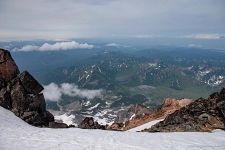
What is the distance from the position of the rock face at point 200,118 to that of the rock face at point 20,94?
28.9 m

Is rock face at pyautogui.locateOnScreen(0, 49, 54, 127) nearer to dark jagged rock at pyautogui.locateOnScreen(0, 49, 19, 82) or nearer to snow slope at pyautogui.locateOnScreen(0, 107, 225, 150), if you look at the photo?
dark jagged rock at pyautogui.locateOnScreen(0, 49, 19, 82)

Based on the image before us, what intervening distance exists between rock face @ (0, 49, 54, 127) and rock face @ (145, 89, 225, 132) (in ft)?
94.7

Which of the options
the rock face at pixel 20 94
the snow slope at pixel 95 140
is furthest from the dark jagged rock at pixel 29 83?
the snow slope at pixel 95 140

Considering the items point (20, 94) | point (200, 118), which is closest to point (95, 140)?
point (200, 118)

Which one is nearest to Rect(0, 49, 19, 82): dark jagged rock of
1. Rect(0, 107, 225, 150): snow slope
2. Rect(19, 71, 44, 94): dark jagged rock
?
Rect(19, 71, 44, 94): dark jagged rock

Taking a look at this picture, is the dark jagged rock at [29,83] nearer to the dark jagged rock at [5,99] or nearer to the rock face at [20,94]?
the rock face at [20,94]

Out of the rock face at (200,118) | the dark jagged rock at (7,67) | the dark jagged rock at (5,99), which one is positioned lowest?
the dark jagged rock at (5,99)

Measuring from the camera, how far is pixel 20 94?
6812 cm

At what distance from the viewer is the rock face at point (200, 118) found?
4281cm

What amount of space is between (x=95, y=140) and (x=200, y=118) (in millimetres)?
19515

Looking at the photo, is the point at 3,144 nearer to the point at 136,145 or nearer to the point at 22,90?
the point at 136,145

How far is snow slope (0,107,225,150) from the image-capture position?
28078 millimetres

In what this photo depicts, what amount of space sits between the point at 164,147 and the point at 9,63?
161ft

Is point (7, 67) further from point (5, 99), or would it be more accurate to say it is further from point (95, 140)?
point (95, 140)
